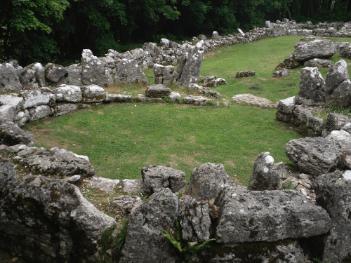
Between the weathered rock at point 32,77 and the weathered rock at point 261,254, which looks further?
the weathered rock at point 32,77

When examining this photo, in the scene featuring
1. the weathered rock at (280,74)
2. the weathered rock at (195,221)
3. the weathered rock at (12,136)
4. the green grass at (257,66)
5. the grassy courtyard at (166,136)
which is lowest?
the green grass at (257,66)

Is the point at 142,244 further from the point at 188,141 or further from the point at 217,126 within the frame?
the point at 217,126

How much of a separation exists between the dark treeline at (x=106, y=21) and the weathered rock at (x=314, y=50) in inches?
451

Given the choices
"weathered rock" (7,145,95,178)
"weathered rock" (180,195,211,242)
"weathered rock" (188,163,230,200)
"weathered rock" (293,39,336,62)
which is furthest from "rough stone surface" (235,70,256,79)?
"weathered rock" (180,195,211,242)

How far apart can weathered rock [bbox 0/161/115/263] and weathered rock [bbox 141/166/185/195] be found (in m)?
1.79

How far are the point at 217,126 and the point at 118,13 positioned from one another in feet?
56.9

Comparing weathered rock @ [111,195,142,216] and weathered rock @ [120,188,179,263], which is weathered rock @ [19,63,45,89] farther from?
weathered rock @ [120,188,179,263]

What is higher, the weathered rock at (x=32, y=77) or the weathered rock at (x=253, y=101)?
the weathered rock at (x=32, y=77)

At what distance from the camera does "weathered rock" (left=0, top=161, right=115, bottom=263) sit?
7.82m

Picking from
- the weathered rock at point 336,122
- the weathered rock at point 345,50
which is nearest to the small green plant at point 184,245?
the weathered rock at point 336,122

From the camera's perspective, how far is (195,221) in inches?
296

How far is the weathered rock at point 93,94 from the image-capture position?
17.0m

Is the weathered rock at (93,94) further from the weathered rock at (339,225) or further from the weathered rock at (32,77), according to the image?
the weathered rock at (339,225)

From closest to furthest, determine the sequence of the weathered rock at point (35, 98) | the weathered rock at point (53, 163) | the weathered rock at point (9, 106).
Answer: the weathered rock at point (53, 163)
the weathered rock at point (9, 106)
the weathered rock at point (35, 98)
